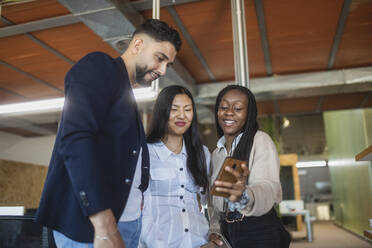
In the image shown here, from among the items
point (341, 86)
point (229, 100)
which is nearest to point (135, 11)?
point (229, 100)

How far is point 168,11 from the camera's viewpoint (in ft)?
13.2

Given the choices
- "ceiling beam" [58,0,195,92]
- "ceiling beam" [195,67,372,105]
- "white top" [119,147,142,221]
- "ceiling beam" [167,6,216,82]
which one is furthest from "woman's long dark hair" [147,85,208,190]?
"ceiling beam" [195,67,372,105]

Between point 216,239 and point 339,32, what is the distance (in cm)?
411

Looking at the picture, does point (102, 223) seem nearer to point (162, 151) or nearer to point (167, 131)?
point (162, 151)

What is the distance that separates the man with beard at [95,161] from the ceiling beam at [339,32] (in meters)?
3.77

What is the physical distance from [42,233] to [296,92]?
4.87 m

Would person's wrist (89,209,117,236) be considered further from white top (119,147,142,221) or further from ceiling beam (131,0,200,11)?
ceiling beam (131,0,200,11)

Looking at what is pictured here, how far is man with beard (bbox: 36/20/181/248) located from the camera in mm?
977

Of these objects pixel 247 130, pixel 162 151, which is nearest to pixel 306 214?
pixel 247 130

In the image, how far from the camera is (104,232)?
98cm

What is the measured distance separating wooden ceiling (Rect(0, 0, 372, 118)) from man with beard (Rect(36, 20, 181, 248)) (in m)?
3.04

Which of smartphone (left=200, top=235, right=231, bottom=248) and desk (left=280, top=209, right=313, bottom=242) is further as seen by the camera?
desk (left=280, top=209, right=313, bottom=242)

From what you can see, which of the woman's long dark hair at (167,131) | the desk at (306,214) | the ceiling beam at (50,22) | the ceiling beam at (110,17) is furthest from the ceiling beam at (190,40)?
the desk at (306,214)

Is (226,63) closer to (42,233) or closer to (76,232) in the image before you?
(42,233)
